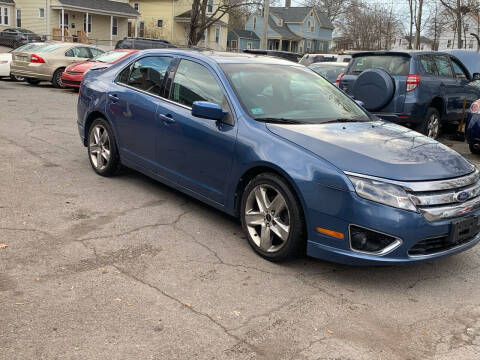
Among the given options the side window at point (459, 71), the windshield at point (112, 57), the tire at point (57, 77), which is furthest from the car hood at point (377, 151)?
the tire at point (57, 77)

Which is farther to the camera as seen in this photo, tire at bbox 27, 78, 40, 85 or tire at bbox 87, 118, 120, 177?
tire at bbox 27, 78, 40, 85

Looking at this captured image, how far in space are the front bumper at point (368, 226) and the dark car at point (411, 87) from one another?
5228mm

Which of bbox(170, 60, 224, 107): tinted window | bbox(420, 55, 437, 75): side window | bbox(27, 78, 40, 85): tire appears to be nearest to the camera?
bbox(170, 60, 224, 107): tinted window

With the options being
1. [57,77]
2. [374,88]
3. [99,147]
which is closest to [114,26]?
[57,77]

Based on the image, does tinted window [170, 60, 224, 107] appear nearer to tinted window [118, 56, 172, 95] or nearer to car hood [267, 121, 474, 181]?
tinted window [118, 56, 172, 95]

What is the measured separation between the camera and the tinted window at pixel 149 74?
557cm

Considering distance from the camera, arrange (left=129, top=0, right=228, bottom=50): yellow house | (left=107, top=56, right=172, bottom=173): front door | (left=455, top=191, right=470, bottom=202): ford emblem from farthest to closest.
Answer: (left=129, top=0, right=228, bottom=50): yellow house
(left=107, top=56, right=172, bottom=173): front door
(left=455, top=191, right=470, bottom=202): ford emblem

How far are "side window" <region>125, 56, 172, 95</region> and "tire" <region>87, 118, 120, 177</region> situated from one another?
0.67m

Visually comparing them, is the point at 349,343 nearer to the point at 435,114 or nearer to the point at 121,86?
the point at 121,86

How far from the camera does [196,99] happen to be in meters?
5.03

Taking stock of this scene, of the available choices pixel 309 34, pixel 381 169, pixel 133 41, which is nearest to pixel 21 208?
pixel 381 169

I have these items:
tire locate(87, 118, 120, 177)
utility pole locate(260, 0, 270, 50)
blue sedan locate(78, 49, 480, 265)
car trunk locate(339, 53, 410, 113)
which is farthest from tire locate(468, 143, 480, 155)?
utility pole locate(260, 0, 270, 50)

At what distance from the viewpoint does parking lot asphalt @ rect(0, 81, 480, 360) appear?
306cm

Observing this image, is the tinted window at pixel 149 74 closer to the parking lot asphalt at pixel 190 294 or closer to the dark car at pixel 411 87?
the parking lot asphalt at pixel 190 294
